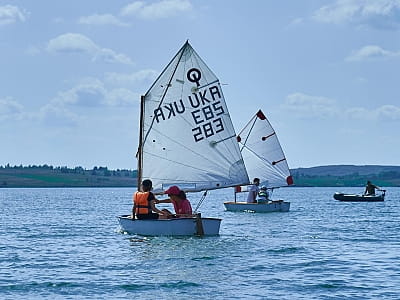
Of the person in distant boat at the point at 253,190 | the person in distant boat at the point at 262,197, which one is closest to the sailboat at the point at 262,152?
the person in distant boat at the point at 253,190

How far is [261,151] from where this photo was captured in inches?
2744

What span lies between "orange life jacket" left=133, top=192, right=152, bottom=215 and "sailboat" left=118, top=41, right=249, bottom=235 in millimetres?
2771

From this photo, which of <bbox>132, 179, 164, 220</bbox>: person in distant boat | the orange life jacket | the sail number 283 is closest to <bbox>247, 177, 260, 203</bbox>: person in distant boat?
the sail number 283

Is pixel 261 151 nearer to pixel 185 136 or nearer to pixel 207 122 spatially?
pixel 207 122

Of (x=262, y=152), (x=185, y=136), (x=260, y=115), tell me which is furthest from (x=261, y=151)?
(x=185, y=136)

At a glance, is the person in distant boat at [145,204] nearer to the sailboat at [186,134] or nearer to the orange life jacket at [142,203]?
the orange life jacket at [142,203]

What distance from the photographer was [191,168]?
4141cm

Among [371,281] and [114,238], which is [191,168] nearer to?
[114,238]

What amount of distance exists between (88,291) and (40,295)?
1.35 metres

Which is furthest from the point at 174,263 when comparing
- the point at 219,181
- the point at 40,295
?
the point at 219,181

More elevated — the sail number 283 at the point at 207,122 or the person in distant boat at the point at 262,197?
the sail number 283 at the point at 207,122

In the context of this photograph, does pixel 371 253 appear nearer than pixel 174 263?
No

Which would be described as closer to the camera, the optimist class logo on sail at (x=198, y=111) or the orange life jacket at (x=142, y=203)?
the orange life jacket at (x=142, y=203)

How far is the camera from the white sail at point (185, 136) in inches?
1629
